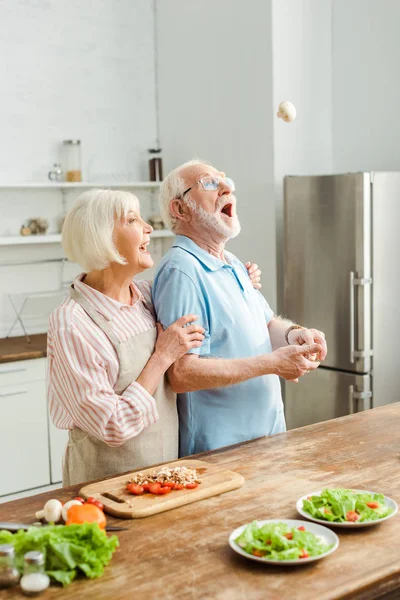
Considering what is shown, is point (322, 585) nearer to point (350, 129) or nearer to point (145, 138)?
point (350, 129)

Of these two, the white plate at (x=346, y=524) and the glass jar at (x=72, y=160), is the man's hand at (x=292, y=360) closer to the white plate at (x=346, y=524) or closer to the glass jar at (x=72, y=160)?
the white plate at (x=346, y=524)

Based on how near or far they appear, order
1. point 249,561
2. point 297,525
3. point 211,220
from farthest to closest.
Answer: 1. point 211,220
2. point 297,525
3. point 249,561

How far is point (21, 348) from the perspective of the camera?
445 centimetres

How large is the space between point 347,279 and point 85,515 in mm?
2832

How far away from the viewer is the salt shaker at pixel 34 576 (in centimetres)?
148

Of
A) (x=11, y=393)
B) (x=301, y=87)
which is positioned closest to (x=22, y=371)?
(x=11, y=393)

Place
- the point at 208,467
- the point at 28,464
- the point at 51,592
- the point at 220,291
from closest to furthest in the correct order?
the point at 51,592, the point at 208,467, the point at 220,291, the point at 28,464

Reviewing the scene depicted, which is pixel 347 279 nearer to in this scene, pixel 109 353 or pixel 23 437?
pixel 23 437

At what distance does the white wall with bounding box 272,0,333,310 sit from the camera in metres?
4.66

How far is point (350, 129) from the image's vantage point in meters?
4.95

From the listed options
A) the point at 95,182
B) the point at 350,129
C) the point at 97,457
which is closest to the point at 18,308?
the point at 95,182

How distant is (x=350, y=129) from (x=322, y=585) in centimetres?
387

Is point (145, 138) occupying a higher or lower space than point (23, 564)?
higher

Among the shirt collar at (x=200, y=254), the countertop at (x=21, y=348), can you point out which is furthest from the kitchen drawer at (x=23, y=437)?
Result: the shirt collar at (x=200, y=254)
